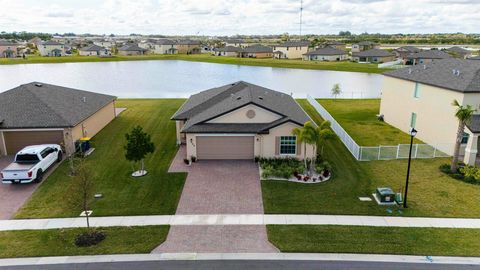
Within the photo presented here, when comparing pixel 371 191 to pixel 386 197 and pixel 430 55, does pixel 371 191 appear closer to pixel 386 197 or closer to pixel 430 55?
pixel 386 197

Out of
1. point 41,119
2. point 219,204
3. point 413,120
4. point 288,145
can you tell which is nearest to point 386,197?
point 288,145

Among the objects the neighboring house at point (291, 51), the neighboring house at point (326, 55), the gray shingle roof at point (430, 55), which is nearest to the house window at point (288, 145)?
the gray shingle roof at point (430, 55)

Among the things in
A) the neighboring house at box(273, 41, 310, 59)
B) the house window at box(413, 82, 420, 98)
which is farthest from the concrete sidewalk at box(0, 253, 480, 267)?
the neighboring house at box(273, 41, 310, 59)

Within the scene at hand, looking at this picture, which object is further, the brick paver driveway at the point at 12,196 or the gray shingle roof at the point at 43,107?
the gray shingle roof at the point at 43,107

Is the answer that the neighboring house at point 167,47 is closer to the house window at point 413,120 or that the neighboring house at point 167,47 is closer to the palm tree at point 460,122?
the house window at point 413,120

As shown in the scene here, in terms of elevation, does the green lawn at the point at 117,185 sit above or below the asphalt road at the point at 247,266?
above

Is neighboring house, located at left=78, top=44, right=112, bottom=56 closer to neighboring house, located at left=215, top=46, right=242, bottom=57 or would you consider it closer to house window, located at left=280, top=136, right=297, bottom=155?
neighboring house, located at left=215, top=46, right=242, bottom=57

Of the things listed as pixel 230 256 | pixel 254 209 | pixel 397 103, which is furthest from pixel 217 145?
pixel 397 103
